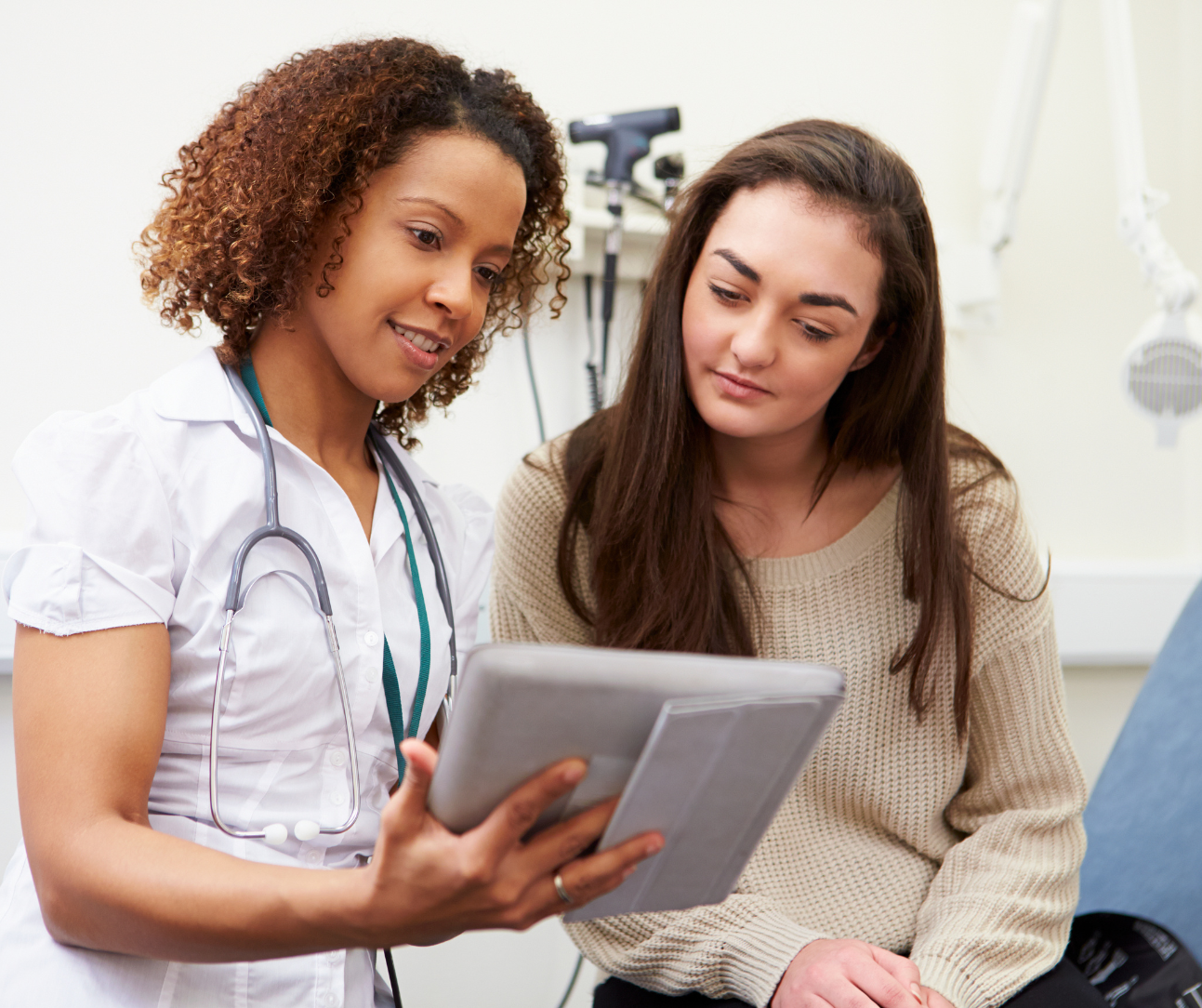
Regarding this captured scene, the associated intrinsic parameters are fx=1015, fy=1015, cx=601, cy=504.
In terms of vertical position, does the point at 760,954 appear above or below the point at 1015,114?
below

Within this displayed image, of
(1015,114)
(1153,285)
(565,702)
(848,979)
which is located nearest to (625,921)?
(848,979)

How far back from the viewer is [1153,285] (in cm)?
155

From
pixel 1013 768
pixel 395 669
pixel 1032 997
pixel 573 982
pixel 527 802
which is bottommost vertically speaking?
pixel 573 982

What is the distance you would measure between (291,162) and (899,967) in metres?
0.90

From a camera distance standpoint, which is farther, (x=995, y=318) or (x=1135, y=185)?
(x=995, y=318)

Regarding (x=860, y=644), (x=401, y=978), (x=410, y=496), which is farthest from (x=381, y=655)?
(x=401, y=978)

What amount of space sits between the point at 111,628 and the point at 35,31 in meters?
1.09

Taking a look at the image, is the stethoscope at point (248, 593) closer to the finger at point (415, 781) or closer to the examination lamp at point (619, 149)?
the finger at point (415, 781)

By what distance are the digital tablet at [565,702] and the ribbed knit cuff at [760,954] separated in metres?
0.50

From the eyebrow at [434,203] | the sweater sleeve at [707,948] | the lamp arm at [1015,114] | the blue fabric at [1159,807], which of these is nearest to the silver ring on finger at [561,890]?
the sweater sleeve at [707,948]

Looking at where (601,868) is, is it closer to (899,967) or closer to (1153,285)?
(899,967)

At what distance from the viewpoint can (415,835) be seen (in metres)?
0.56

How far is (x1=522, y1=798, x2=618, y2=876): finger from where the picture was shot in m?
0.58

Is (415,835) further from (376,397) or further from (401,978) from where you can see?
(401,978)
